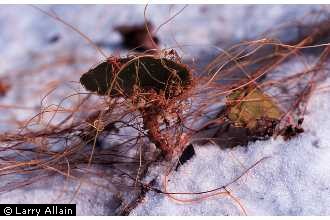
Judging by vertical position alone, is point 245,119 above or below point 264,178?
above

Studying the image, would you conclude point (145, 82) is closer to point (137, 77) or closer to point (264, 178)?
point (137, 77)

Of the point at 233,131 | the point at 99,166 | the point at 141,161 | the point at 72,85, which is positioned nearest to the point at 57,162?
the point at 99,166

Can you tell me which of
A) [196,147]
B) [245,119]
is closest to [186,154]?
[196,147]

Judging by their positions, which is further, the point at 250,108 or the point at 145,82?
the point at 250,108

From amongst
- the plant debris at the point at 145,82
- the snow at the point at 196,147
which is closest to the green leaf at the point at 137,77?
the plant debris at the point at 145,82

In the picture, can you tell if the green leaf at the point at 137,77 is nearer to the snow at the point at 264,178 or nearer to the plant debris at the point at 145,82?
the plant debris at the point at 145,82

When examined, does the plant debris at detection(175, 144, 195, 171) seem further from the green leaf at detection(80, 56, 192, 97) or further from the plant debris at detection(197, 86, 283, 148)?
the green leaf at detection(80, 56, 192, 97)

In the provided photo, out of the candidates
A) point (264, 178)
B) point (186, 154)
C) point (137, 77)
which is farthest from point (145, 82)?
point (264, 178)

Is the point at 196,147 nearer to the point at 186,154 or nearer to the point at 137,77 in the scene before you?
the point at 186,154

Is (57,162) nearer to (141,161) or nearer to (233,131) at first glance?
(141,161)
